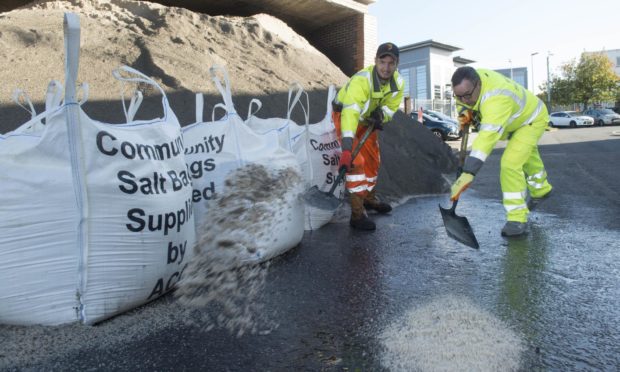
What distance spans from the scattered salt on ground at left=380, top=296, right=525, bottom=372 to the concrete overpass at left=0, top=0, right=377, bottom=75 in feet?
29.7

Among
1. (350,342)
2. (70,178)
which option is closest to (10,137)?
(70,178)

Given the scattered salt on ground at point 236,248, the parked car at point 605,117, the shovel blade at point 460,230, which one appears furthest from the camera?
the parked car at point 605,117

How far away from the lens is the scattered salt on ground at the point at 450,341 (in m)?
1.83

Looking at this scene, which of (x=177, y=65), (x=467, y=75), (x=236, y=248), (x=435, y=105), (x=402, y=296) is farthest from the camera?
(x=435, y=105)

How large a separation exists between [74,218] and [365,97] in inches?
108

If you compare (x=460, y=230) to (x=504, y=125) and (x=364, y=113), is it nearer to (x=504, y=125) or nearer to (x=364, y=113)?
(x=504, y=125)

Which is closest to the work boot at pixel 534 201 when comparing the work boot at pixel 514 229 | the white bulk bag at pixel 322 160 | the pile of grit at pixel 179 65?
the work boot at pixel 514 229

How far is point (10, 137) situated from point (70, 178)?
0.97ft

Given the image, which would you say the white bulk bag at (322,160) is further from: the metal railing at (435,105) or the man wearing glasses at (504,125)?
the metal railing at (435,105)

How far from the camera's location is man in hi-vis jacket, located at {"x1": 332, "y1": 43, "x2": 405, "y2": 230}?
13.4 feet

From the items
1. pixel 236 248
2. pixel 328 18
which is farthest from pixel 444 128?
pixel 236 248

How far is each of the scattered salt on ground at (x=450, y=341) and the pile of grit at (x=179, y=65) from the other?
351 cm

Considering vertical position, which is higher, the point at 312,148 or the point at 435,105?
the point at 435,105

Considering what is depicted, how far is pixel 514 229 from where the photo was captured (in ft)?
12.8
